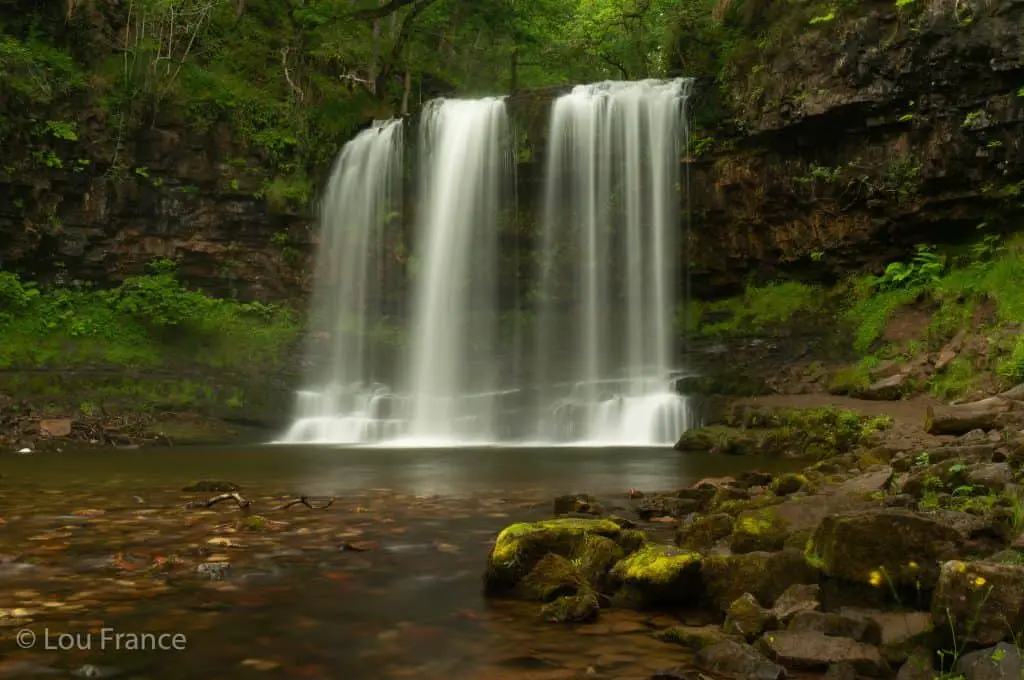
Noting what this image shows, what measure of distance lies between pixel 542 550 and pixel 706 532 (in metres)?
1.43

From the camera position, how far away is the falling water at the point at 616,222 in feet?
75.4

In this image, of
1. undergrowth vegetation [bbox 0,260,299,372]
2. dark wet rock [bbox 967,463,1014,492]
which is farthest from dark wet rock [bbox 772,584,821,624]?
undergrowth vegetation [bbox 0,260,299,372]

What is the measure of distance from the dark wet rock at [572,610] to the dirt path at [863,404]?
34.0ft

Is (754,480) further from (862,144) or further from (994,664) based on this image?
(862,144)

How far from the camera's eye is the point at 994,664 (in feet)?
9.77

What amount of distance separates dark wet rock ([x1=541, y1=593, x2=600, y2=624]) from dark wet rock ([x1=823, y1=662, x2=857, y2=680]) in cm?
128

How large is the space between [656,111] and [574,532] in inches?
784

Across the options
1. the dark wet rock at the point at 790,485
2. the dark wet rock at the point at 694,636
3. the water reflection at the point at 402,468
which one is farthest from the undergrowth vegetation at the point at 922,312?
the dark wet rock at the point at 694,636

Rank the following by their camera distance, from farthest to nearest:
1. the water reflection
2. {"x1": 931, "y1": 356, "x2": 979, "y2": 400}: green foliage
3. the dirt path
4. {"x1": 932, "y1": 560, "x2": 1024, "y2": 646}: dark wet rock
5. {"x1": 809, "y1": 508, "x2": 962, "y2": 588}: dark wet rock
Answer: {"x1": 931, "y1": 356, "x2": 979, "y2": 400}: green foliage < the dirt path < the water reflection < {"x1": 809, "y1": 508, "x2": 962, "y2": 588}: dark wet rock < {"x1": 932, "y1": 560, "x2": 1024, "y2": 646}: dark wet rock

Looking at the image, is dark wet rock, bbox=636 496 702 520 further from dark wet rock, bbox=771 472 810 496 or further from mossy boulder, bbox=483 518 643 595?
mossy boulder, bbox=483 518 643 595

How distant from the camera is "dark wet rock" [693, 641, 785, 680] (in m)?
3.42

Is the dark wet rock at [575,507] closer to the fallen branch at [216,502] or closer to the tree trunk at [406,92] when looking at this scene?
the fallen branch at [216,502]

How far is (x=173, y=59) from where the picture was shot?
86.3 feet

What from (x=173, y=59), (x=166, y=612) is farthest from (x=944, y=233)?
(x=173, y=59)
